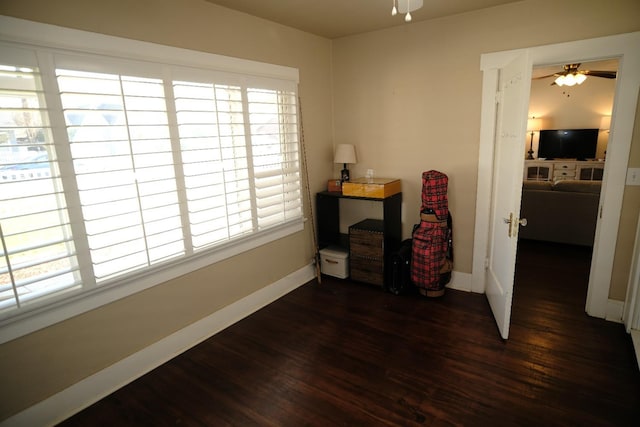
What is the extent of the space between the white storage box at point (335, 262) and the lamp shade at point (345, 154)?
0.95 meters

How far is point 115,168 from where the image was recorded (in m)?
2.05

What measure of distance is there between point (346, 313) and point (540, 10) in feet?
9.26

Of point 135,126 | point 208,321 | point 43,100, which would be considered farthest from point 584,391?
point 43,100

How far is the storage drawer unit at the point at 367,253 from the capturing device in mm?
3412

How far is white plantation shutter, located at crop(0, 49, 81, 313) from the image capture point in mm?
1660

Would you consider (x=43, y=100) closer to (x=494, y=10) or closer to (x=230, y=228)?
(x=230, y=228)

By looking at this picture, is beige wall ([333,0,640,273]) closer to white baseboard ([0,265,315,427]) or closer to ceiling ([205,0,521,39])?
ceiling ([205,0,521,39])

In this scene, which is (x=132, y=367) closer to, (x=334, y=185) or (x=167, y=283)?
(x=167, y=283)

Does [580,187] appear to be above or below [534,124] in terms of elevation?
below

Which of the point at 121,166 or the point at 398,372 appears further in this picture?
the point at 398,372

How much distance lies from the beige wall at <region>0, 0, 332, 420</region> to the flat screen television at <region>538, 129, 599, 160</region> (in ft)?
21.3

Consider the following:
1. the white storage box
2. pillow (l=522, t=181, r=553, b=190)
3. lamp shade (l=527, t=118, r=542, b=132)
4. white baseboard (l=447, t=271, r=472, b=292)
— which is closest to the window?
the white storage box

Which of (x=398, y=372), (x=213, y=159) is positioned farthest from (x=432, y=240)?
(x=213, y=159)

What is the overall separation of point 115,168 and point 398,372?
2136mm
